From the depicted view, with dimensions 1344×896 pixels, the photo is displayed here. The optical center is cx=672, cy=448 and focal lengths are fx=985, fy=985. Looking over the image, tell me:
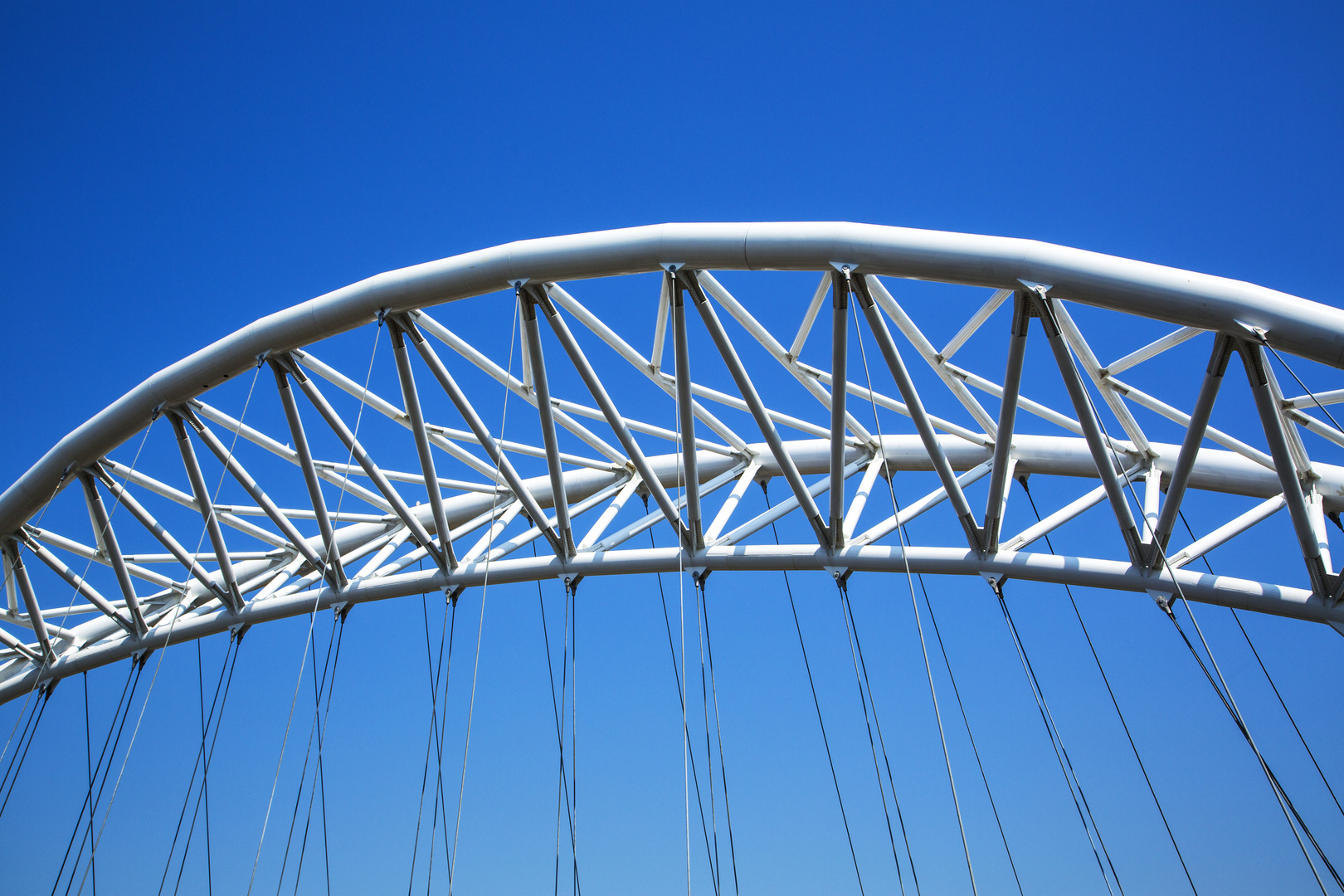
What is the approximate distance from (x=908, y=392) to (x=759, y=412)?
222 cm

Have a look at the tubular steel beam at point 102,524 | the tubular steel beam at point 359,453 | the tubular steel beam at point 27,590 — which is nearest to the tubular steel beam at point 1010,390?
the tubular steel beam at point 359,453

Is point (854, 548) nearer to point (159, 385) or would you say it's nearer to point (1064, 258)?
point (1064, 258)

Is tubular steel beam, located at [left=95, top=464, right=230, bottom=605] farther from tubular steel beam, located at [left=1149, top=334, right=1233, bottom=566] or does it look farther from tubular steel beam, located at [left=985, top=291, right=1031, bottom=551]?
tubular steel beam, located at [left=1149, top=334, right=1233, bottom=566]

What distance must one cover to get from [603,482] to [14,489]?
12423 mm

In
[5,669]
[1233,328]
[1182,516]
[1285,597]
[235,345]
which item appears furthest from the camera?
[5,669]

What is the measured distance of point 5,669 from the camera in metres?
25.0

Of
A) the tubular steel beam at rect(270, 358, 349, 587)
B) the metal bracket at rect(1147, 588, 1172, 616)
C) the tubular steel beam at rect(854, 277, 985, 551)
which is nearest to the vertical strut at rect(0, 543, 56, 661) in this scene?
the tubular steel beam at rect(270, 358, 349, 587)

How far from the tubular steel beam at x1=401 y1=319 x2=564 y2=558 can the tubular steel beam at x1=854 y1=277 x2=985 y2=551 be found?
6219mm

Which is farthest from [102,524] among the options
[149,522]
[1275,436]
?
[1275,436]

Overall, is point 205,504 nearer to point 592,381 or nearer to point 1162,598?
point 592,381

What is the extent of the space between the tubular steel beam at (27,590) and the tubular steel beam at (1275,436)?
2355 cm

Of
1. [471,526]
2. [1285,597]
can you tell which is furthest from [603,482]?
[1285,597]

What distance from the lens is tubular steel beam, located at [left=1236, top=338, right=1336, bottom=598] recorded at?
36.6ft

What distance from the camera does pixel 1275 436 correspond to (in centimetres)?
1148
